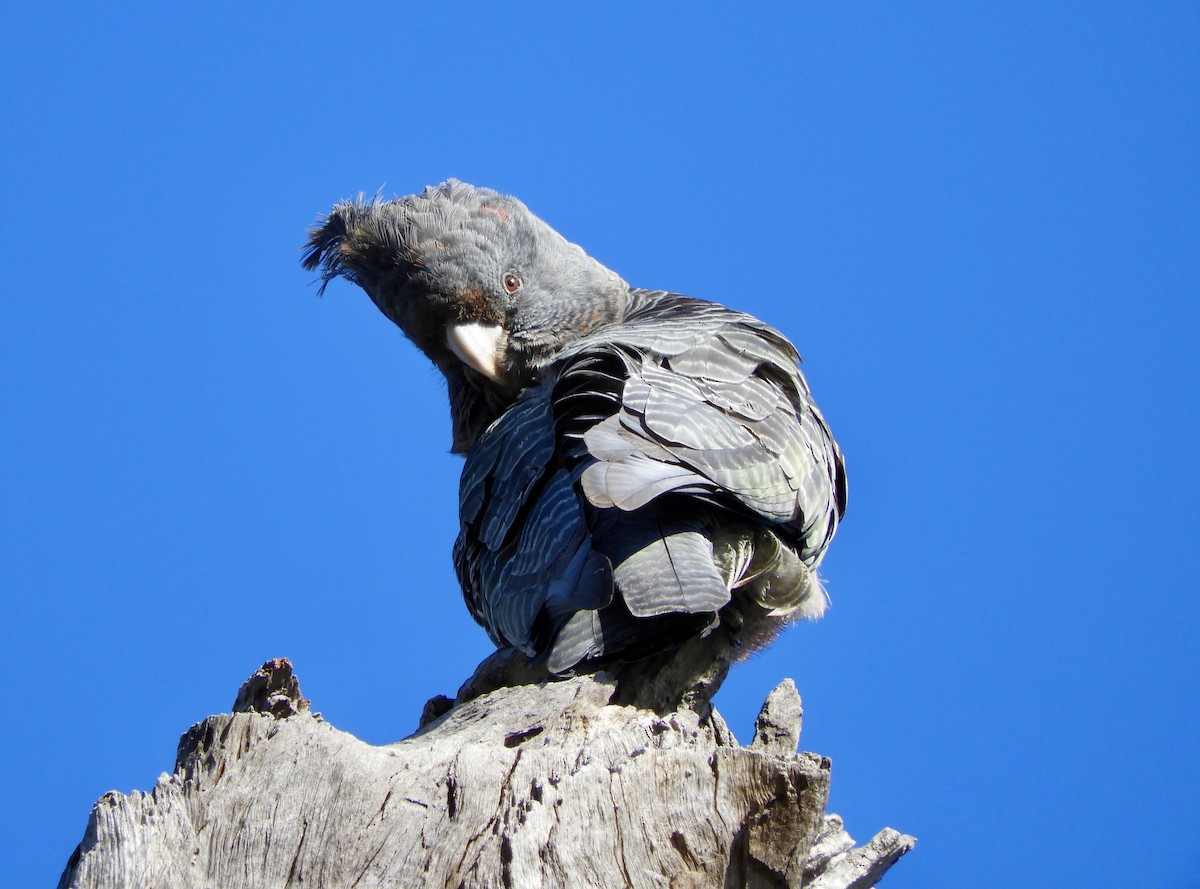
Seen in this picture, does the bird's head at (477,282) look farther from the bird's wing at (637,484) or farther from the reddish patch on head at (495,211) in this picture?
the bird's wing at (637,484)

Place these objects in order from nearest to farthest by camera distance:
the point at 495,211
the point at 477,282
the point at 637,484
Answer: the point at 637,484
the point at 477,282
the point at 495,211

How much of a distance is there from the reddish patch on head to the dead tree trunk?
3.45 meters

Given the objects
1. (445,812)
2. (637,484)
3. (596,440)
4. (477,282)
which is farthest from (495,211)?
(445,812)

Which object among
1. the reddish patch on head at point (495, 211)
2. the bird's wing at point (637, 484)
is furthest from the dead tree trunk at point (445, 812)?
the reddish patch on head at point (495, 211)

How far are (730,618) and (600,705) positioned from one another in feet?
4.49

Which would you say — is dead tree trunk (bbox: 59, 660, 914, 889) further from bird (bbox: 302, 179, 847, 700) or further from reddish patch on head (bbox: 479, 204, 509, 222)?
reddish patch on head (bbox: 479, 204, 509, 222)

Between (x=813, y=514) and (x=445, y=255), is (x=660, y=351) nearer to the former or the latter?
(x=813, y=514)

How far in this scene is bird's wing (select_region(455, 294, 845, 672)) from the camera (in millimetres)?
3689

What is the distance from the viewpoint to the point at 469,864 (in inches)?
106

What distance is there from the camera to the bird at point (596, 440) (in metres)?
3.76

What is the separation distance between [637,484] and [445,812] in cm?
120

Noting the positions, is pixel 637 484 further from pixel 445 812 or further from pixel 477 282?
pixel 477 282

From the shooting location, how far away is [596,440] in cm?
386

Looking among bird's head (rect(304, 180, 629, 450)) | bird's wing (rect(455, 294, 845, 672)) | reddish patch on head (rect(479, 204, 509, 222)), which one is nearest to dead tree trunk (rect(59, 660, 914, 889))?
bird's wing (rect(455, 294, 845, 672))
